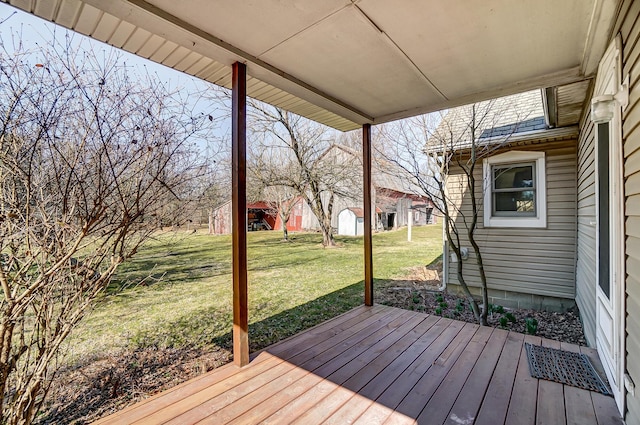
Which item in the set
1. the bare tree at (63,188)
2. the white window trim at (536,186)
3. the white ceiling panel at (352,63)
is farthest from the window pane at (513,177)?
the bare tree at (63,188)

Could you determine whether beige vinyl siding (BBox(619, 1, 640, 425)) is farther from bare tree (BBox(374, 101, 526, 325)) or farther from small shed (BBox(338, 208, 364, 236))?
small shed (BBox(338, 208, 364, 236))

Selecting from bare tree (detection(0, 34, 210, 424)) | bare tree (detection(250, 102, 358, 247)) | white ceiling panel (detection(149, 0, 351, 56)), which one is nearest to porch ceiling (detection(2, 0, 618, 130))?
white ceiling panel (detection(149, 0, 351, 56))

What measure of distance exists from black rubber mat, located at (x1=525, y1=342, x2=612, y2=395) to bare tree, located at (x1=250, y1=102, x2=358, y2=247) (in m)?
8.74

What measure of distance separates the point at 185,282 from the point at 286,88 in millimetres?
4965

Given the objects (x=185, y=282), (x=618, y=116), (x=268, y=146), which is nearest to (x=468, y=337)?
(x=618, y=116)

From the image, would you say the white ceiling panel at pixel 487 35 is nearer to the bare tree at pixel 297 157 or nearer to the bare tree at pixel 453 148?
the bare tree at pixel 453 148

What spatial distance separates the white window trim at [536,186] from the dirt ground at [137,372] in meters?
1.39

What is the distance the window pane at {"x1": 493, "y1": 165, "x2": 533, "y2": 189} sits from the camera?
481 cm

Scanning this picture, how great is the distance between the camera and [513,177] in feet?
16.1

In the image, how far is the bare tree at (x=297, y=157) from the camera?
408 inches

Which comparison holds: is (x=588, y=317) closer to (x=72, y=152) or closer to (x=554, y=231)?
(x=554, y=231)

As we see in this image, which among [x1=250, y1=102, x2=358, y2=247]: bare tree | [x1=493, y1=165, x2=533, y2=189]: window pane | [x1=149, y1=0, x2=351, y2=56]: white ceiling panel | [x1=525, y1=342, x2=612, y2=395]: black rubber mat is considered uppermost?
[x1=250, y1=102, x2=358, y2=247]: bare tree

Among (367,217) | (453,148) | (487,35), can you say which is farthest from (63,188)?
(453,148)

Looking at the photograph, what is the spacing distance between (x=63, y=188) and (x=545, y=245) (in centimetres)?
583
